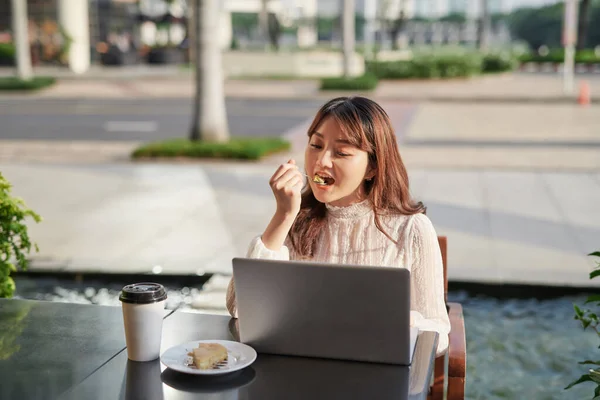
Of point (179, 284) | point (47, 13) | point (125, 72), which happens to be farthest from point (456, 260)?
point (47, 13)

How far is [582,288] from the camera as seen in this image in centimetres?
623

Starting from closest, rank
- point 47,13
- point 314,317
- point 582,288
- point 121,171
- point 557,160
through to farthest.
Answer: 1. point 314,317
2. point 582,288
3. point 121,171
4. point 557,160
5. point 47,13

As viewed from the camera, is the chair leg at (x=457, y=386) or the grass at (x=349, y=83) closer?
the chair leg at (x=457, y=386)

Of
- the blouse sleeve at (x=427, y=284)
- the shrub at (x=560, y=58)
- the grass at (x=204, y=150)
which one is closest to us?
the blouse sleeve at (x=427, y=284)

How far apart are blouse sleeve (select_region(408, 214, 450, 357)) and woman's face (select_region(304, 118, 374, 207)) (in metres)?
0.28

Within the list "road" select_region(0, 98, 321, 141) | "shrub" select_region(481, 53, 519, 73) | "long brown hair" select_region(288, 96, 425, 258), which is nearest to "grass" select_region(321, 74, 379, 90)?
"road" select_region(0, 98, 321, 141)

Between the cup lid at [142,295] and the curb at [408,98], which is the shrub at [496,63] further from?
the cup lid at [142,295]

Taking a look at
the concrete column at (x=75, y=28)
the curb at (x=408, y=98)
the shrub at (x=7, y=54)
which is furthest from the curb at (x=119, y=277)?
→ the shrub at (x=7, y=54)

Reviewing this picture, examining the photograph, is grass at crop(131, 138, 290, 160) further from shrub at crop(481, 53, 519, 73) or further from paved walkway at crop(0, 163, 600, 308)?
shrub at crop(481, 53, 519, 73)

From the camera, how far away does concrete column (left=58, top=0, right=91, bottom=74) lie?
129ft

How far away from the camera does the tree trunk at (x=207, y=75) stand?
13406 millimetres

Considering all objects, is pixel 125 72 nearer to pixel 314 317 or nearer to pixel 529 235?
pixel 529 235

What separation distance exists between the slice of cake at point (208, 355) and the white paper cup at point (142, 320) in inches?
5.6

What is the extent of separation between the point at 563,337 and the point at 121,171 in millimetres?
7348
